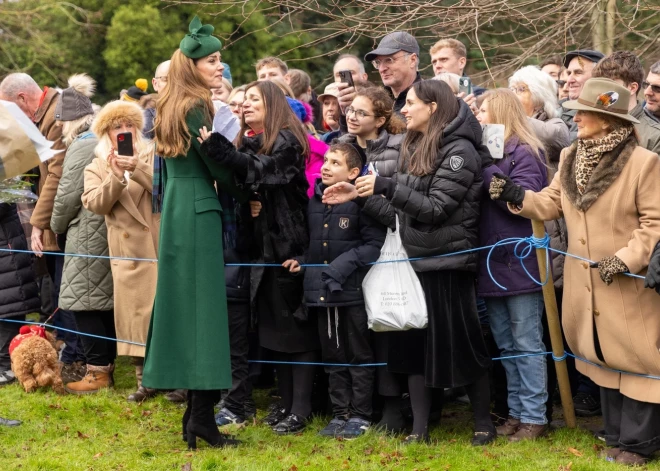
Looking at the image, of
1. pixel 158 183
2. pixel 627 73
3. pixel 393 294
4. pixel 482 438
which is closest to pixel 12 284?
pixel 158 183

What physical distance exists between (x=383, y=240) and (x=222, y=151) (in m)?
1.28

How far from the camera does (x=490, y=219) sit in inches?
252

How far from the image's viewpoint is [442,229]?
625cm

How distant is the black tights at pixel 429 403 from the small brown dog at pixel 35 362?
3.05 m

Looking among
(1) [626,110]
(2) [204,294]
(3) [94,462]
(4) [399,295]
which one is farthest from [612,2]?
(3) [94,462]

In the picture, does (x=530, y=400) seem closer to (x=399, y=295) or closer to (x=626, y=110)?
(x=399, y=295)

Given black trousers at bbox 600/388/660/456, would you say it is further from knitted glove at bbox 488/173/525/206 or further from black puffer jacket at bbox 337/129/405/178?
black puffer jacket at bbox 337/129/405/178

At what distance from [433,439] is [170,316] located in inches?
74.5

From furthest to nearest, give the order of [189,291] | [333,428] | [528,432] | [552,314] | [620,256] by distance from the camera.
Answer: [333,428] → [528,432] → [552,314] → [189,291] → [620,256]

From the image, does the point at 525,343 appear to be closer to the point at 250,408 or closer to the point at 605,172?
the point at 605,172

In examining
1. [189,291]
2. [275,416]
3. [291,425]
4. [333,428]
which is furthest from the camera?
[275,416]

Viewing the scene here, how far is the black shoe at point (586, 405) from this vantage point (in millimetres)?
7027

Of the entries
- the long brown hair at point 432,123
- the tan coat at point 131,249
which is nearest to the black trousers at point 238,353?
the tan coat at point 131,249

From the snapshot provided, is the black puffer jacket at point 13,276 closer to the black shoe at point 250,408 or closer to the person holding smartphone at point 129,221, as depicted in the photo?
the person holding smartphone at point 129,221
